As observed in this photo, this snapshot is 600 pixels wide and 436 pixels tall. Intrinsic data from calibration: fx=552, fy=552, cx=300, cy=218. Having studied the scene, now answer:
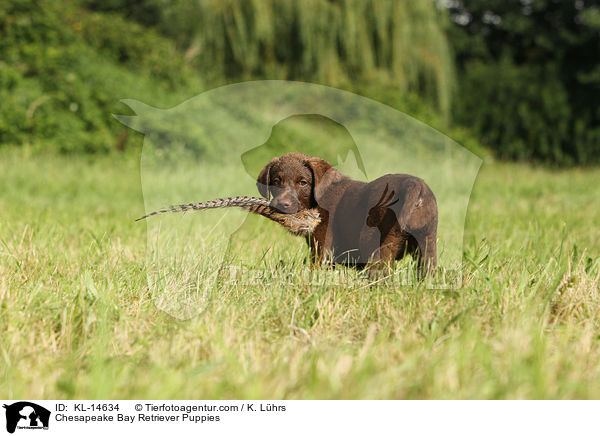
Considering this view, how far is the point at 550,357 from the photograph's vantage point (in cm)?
216

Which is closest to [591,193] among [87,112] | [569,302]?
[569,302]

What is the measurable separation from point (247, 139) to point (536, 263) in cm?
194

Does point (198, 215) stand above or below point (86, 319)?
above

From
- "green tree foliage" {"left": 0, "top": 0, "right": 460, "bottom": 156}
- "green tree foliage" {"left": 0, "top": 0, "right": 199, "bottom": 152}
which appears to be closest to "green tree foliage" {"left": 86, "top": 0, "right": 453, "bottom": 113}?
"green tree foliage" {"left": 0, "top": 0, "right": 460, "bottom": 156}

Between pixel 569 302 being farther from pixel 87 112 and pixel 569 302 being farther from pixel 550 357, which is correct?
pixel 87 112

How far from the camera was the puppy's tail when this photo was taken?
103 inches

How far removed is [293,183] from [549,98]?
15.7m

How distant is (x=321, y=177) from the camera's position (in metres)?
2.64

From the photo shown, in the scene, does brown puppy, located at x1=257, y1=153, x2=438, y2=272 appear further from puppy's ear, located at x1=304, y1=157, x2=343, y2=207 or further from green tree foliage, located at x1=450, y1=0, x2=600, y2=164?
green tree foliage, located at x1=450, y1=0, x2=600, y2=164

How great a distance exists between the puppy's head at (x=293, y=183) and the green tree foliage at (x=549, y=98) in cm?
1391
